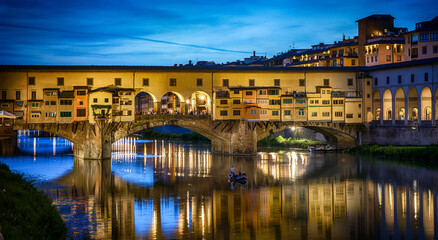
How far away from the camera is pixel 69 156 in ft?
188

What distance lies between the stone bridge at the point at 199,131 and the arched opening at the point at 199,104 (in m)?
2.79

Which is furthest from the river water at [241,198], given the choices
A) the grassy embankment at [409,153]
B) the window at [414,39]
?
the window at [414,39]

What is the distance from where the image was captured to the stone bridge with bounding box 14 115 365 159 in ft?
167

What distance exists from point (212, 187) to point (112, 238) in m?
14.4

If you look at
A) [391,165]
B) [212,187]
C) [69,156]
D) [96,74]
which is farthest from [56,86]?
[391,165]

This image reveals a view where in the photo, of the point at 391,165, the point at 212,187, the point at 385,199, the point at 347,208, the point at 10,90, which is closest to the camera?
the point at 347,208

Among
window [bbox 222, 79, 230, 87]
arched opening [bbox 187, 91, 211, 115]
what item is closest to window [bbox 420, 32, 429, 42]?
arched opening [bbox 187, 91, 211, 115]

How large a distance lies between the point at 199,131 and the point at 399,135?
20.9m

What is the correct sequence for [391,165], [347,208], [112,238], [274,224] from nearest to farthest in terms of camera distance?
[112,238] < [274,224] < [347,208] < [391,165]

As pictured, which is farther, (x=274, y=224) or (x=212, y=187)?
(x=212, y=187)

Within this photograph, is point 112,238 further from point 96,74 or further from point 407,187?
point 96,74

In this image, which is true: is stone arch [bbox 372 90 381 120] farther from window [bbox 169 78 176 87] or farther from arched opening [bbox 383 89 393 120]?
window [bbox 169 78 176 87]

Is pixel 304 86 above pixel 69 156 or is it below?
above

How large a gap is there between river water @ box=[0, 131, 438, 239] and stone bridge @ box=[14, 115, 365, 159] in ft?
7.09
